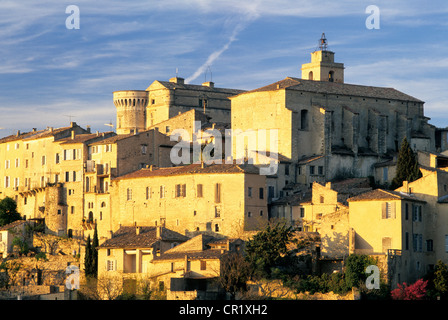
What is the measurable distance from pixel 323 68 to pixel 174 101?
13.3 meters

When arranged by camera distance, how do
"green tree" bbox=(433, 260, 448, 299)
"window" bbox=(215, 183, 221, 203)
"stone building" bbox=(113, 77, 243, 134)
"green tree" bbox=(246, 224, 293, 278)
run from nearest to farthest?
1. "green tree" bbox=(433, 260, 448, 299)
2. "green tree" bbox=(246, 224, 293, 278)
3. "window" bbox=(215, 183, 221, 203)
4. "stone building" bbox=(113, 77, 243, 134)

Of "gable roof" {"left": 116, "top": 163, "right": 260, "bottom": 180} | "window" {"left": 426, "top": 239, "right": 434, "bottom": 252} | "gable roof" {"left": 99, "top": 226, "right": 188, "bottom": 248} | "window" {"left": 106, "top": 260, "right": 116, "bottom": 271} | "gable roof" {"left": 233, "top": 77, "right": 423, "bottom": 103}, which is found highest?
"gable roof" {"left": 233, "top": 77, "right": 423, "bottom": 103}

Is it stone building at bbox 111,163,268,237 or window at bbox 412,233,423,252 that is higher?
stone building at bbox 111,163,268,237

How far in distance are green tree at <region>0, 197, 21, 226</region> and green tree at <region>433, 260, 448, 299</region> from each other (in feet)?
122

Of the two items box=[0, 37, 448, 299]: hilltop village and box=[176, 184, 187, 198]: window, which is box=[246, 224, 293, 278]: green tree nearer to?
box=[0, 37, 448, 299]: hilltop village

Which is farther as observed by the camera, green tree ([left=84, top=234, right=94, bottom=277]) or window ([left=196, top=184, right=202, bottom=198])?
window ([left=196, top=184, right=202, bottom=198])

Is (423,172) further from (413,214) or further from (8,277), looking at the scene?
(8,277)

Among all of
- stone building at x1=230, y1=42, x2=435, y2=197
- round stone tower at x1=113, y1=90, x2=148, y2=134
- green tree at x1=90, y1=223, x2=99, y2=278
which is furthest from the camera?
round stone tower at x1=113, y1=90, x2=148, y2=134

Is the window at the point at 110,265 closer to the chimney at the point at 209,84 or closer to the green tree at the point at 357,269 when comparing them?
the green tree at the point at 357,269

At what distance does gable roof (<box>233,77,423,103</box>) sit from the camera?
280 ft

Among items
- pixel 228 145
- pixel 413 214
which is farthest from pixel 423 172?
pixel 228 145

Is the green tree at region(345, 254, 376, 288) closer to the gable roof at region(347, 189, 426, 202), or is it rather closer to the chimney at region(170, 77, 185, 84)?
the gable roof at region(347, 189, 426, 202)

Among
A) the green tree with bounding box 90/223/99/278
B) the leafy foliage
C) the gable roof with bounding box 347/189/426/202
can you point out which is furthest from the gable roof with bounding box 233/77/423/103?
the leafy foliage

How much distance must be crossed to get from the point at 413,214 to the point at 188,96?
38.6m
